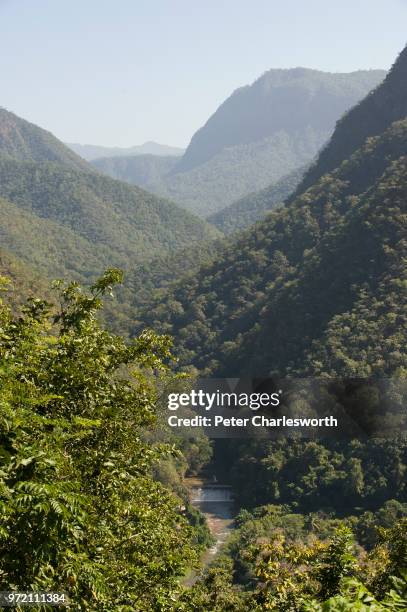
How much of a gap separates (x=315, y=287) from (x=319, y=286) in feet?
1.10

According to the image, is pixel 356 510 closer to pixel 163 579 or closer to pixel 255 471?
pixel 255 471

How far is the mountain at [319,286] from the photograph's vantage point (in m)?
41.3

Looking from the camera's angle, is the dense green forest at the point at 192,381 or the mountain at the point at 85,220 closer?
the dense green forest at the point at 192,381

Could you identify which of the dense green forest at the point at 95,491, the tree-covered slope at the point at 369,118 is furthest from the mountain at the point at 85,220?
the dense green forest at the point at 95,491

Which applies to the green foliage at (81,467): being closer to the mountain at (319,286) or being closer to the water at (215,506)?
the water at (215,506)

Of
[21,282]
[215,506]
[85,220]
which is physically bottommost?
[215,506]

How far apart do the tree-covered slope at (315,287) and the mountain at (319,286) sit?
101 mm

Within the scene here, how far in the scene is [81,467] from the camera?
19.0 feet

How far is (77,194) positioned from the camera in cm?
13288

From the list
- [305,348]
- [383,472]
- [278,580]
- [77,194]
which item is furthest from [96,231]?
[278,580]

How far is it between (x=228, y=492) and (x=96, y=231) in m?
85.4

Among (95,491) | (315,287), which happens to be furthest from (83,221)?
(95,491)

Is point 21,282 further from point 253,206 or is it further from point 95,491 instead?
point 253,206

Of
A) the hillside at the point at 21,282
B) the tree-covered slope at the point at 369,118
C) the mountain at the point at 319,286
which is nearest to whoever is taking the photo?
the mountain at the point at 319,286
